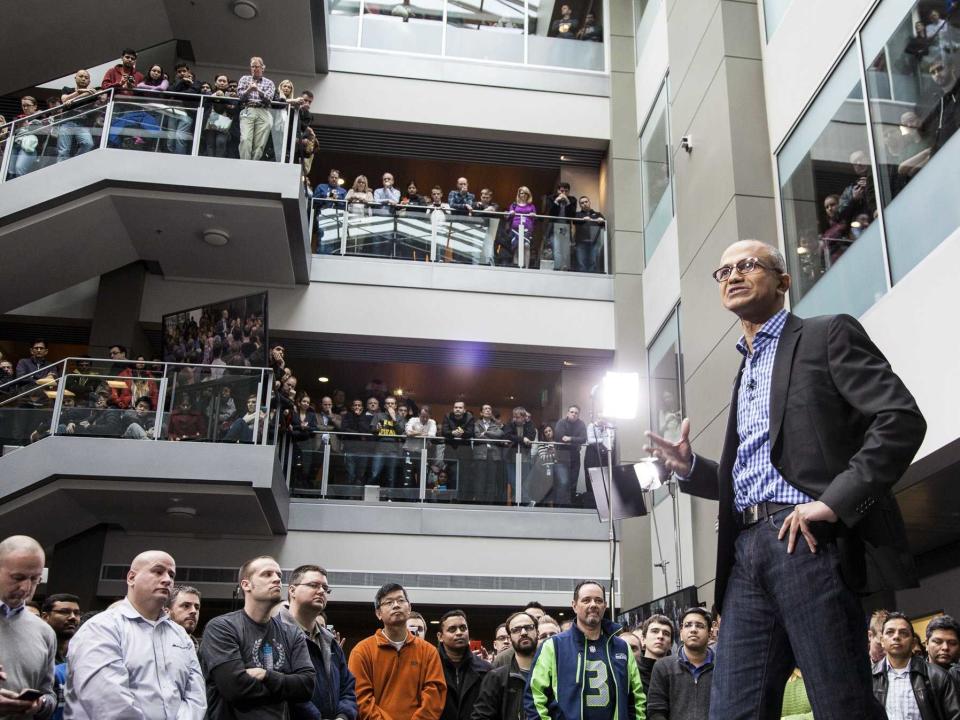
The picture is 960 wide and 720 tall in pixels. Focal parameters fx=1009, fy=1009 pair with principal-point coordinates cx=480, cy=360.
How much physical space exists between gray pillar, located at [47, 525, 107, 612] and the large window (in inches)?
365

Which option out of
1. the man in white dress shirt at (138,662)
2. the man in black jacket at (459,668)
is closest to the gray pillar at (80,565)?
the man in black jacket at (459,668)

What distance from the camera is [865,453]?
7.83ft

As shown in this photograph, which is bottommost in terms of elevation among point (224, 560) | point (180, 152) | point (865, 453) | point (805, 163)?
point (865, 453)

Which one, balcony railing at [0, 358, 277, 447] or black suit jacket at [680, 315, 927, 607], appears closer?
black suit jacket at [680, 315, 927, 607]

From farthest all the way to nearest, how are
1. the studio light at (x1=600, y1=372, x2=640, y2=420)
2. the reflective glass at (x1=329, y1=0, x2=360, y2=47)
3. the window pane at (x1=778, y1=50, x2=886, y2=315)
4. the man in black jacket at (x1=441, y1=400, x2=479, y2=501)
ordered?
1. the reflective glass at (x1=329, y1=0, x2=360, y2=47)
2. the man in black jacket at (x1=441, y1=400, x2=479, y2=501)
3. the studio light at (x1=600, y1=372, x2=640, y2=420)
4. the window pane at (x1=778, y1=50, x2=886, y2=315)

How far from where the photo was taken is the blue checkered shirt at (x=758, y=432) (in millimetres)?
2623

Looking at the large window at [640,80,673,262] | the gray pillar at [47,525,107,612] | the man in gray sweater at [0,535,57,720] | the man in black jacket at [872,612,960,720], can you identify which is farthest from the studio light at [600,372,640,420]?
the gray pillar at [47,525,107,612]

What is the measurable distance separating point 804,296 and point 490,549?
6.66 m

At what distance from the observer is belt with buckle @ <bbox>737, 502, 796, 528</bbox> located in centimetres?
258

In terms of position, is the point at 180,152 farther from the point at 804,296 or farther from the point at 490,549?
the point at 804,296

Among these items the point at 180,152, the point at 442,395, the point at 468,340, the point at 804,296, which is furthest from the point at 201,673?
the point at 442,395

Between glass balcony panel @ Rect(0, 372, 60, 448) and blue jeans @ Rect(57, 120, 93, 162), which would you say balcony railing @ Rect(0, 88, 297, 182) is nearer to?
blue jeans @ Rect(57, 120, 93, 162)

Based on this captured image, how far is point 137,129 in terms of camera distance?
12984 millimetres

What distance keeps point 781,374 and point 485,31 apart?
53.3ft
